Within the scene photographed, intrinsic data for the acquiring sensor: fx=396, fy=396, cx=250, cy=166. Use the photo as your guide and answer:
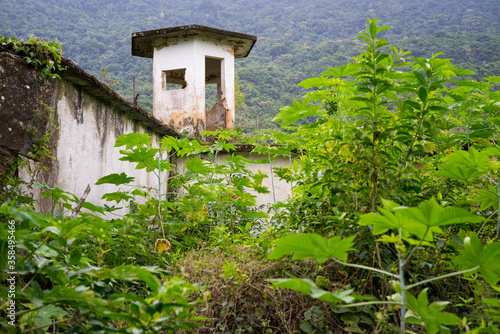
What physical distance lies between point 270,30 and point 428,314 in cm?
4812

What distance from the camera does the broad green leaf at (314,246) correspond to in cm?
150

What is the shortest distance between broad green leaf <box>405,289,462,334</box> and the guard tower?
370 inches

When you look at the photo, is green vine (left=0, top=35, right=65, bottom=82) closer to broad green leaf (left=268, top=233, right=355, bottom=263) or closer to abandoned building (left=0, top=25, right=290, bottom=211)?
abandoned building (left=0, top=25, right=290, bottom=211)

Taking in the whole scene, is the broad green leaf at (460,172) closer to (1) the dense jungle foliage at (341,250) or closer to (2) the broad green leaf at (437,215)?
(1) the dense jungle foliage at (341,250)

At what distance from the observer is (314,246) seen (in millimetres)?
1532

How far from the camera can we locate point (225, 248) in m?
3.06

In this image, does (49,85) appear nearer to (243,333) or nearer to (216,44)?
(243,333)

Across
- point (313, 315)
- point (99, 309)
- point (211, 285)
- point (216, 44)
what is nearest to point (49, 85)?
point (211, 285)

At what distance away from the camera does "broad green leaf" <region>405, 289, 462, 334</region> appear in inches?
59.8

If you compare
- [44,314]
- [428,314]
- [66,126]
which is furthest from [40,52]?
[428,314]

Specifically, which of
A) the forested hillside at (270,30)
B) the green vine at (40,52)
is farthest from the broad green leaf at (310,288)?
the forested hillside at (270,30)

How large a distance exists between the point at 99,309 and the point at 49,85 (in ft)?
9.51

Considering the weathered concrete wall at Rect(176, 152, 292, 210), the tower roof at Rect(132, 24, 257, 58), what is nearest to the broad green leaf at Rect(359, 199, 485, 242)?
the weathered concrete wall at Rect(176, 152, 292, 210)

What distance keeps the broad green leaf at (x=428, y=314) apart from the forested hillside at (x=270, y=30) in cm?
1713
